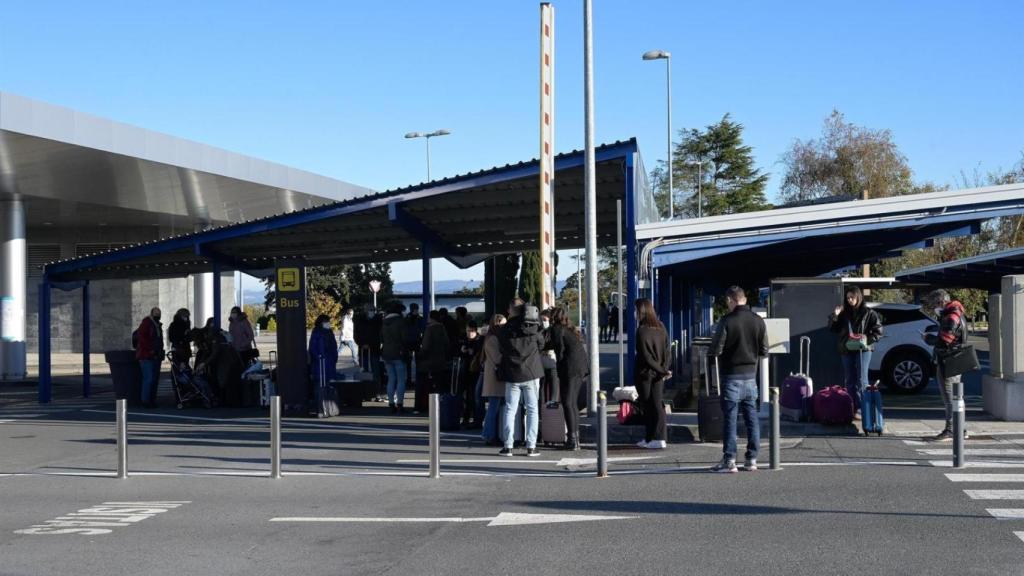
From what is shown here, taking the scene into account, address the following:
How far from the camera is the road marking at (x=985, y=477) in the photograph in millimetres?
10695

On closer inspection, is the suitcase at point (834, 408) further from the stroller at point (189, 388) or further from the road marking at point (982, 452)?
the stroller at point (189, 388)

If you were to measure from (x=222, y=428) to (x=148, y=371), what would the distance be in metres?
4.95

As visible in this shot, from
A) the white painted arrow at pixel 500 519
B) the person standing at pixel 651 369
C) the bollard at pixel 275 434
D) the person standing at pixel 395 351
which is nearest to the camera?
the white painted arrow at pixel 500 519

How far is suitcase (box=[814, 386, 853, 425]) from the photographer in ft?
48.8

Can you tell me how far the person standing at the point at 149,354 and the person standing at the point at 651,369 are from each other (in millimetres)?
11313

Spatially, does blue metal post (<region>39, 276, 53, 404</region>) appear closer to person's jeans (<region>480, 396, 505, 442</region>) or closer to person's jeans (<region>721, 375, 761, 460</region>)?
person's jeans (<region>480, 396, 505, 442</region>)

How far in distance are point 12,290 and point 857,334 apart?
75.2 feet

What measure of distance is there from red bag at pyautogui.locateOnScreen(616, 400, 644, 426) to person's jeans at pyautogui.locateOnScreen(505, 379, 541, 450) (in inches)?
59.6

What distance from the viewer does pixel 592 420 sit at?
16.1 metres

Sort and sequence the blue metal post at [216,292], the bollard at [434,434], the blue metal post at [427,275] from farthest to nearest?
the blue metal post at [216,292] → the blue metal post at [427,275] → the bollard at [434,434]

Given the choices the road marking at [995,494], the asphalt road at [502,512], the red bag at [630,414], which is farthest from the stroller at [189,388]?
the road marking at [995,494]

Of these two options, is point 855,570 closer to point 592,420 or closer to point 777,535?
point 777,535

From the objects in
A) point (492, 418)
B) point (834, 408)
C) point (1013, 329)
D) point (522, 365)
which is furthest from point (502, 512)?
point (1013, 329)

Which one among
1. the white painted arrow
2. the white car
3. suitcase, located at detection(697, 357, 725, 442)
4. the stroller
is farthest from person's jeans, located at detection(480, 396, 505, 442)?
the white car
